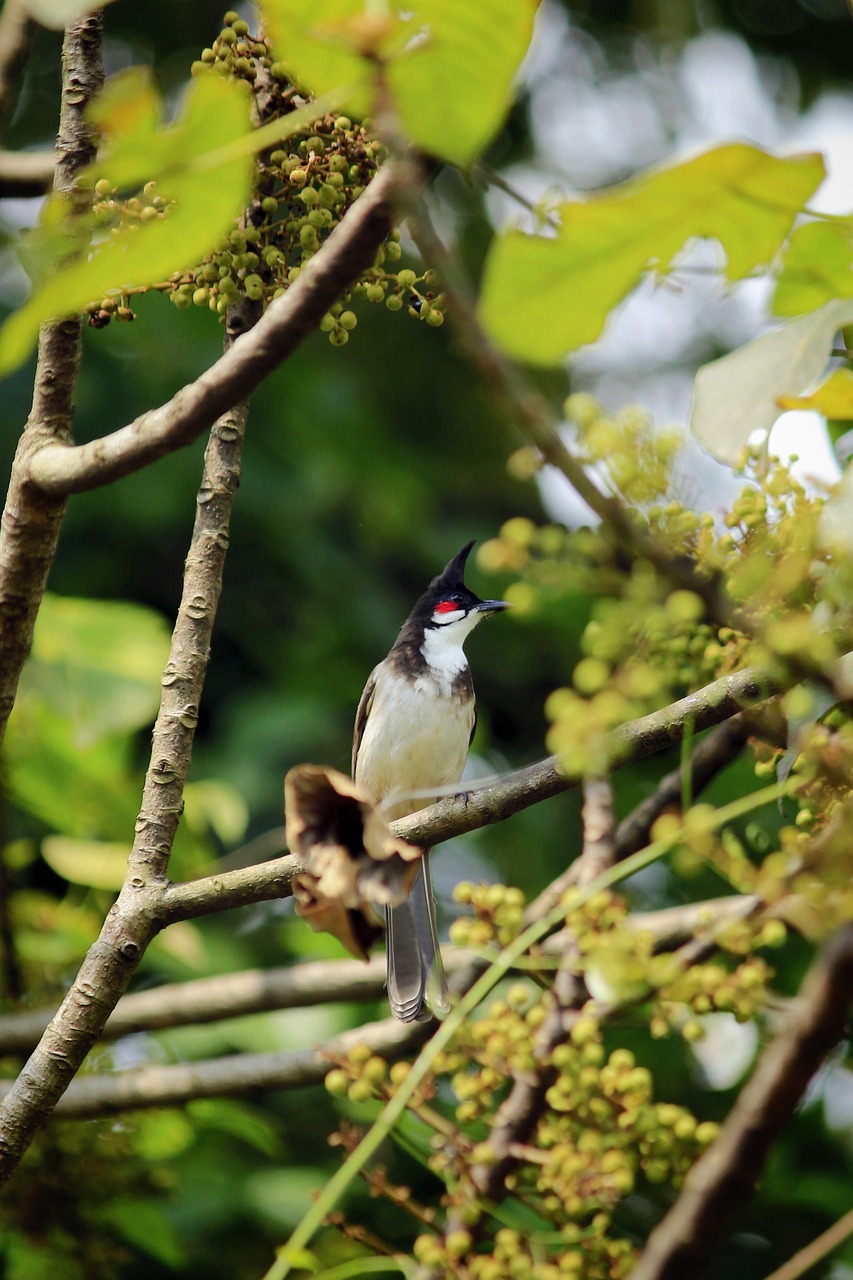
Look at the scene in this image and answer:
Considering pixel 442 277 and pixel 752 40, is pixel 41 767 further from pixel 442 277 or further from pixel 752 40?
pixel 752 40

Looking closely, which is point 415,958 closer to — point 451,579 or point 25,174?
point 451,579

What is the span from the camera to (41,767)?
3.27 meters

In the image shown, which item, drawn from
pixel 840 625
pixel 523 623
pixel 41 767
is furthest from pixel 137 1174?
pixel 523 623

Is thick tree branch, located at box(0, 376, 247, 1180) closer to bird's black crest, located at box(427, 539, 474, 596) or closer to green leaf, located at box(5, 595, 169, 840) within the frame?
green leaf, located at box(5, 595, 169, 840)

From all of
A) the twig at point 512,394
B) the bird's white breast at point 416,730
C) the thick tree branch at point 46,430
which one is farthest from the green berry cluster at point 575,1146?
A: the bird's white breast at point 416,730

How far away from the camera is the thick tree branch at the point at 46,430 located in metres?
2.05

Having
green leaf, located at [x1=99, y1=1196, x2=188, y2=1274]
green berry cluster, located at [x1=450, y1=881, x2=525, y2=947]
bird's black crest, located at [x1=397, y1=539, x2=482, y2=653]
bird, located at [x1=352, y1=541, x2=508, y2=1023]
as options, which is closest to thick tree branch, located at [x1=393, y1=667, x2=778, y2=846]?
green berry cluster, located at [x1=450, y1=881, x2=525, y2=947]

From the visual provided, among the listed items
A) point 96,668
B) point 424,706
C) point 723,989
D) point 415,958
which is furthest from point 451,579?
point 723,989

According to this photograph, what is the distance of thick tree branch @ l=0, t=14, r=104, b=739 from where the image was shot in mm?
2053

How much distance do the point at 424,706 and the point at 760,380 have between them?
3219 mm

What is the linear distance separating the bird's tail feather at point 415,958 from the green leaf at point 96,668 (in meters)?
0.80

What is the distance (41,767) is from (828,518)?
2.60 meters

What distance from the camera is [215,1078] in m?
3.05

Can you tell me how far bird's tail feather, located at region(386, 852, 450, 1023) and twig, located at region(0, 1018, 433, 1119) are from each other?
0.25 feet
